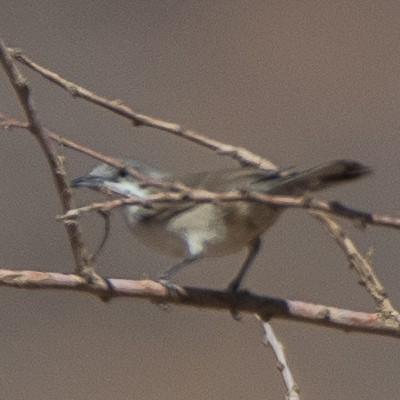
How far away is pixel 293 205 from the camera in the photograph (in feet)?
7.93

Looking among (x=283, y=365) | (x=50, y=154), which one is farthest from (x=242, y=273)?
(x=50, y=154)

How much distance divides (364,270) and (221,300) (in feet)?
1.21

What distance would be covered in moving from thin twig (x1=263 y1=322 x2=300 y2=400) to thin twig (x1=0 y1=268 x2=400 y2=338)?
0.18 ft

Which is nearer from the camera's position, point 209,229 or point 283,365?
point 283,365

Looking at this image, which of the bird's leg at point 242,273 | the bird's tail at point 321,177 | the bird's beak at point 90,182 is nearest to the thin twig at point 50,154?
the bird's leg at point 242,273

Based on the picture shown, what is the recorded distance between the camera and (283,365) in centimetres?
303

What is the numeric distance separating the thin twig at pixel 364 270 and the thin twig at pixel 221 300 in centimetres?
3

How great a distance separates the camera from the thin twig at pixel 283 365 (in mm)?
2963

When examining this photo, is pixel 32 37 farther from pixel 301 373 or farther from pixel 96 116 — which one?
pixel 301 373

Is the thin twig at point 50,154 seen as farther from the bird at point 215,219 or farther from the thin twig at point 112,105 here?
the bird at point 215,219

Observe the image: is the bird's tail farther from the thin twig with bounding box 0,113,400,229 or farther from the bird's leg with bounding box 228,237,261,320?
the thin twig with bounding box 0,113,400,229

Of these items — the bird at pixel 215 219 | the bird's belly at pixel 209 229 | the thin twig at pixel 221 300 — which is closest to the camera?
the thin twig at pixel 221 300

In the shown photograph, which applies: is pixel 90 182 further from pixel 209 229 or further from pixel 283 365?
pixel 283 365

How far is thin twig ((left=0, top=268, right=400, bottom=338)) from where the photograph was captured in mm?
2697
